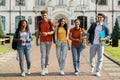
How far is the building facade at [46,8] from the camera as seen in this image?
58.8m

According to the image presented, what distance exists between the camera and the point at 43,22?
44.9 feet

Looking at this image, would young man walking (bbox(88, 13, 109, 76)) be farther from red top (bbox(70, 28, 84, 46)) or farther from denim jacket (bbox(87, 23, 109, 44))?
red top (bbox(70, 28, 84, 46))

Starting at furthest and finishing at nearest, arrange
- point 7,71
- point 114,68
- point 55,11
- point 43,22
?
1. point 55,11
2. point 114,68
3. point 7,71
4. point 43,22

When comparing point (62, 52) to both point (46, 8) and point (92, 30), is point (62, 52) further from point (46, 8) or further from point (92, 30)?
point (46, 8)

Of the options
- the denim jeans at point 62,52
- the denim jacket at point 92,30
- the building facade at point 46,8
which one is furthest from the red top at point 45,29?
the building facade at point 46,8

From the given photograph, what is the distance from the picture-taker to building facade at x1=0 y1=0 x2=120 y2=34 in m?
58.8

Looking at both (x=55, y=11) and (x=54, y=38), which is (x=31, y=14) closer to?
(x=55, y=11)

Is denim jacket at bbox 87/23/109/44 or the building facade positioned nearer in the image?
denim jacket at bbox 87/23/109/44

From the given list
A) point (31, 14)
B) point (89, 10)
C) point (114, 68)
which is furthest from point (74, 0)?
point (114, 68)

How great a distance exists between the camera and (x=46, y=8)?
58500mm

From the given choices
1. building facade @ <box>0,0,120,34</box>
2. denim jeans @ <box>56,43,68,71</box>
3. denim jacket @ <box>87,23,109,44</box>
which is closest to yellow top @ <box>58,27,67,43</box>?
denim jeans @ <box>56,43,68,71</box>

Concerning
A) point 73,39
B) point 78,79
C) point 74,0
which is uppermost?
point 74,0

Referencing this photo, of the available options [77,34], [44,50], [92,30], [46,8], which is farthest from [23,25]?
[46,8]

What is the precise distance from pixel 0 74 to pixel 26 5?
46.4m
